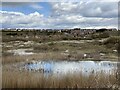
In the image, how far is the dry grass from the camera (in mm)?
12812

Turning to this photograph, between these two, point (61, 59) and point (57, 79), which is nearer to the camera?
point (57, 79)

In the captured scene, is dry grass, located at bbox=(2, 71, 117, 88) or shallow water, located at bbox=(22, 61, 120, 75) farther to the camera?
shallow water, located at bbox=(22, 61, 120, 75)

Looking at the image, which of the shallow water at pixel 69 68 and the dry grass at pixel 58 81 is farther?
the shallow water at pixel 69 68

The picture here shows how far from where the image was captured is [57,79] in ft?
44.6

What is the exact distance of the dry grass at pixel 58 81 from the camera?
12.8 m

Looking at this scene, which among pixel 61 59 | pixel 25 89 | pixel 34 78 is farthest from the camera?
pixel 61 59

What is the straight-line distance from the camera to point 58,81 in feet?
43.3

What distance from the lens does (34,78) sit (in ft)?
44.4

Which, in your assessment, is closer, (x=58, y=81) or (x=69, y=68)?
(x=58, y=81)

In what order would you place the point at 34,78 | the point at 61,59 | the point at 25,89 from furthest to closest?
the point at 61,59
the point at 34,78
the point at 25,89

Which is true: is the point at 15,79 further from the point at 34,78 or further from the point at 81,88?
the point at 81,88

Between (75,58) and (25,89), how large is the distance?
39.5 ft

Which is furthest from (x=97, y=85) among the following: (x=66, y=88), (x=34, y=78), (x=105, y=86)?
(x=34, y=78)

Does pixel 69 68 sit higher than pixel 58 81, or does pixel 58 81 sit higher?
pixel 58 81
